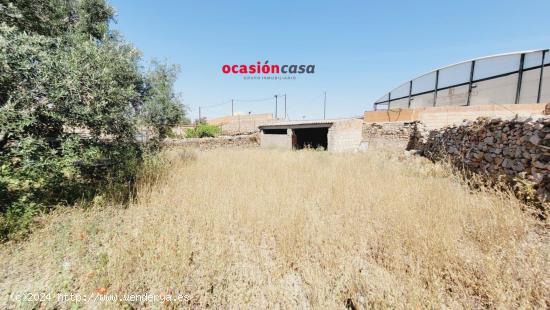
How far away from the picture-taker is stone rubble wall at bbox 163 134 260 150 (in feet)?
55.6

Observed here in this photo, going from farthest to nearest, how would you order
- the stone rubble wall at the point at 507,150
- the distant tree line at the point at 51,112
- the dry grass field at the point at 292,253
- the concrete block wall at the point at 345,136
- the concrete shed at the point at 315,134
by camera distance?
the concrete shed at the point at 315,134
the concrete block wall at the point at 345,136
the stone rubble wall at the point at 507,150
the distant tree line at the point at 51,112
the dry grass field at the point at 292,253

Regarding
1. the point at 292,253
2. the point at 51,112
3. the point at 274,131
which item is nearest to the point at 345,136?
the point at 274,131

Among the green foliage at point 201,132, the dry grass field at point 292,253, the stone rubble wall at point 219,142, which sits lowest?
the dry grass field at point 292,253

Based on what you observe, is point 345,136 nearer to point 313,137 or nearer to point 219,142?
point 313,137

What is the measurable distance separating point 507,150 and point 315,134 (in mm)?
15278

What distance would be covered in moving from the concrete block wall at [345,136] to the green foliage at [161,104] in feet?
32.7

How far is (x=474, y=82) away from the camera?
1429cm

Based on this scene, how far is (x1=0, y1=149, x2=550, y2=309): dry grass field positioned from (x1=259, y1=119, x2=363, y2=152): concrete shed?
35.6ft

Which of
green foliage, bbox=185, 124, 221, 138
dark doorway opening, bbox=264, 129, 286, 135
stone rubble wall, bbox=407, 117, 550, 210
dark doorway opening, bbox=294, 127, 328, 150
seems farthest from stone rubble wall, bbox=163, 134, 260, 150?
stone rubble wall, bbox=407, 117, 550, 210

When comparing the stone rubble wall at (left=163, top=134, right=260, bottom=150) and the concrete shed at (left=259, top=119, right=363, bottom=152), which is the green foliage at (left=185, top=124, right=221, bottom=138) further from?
the concrete shed at (left=259, top=119, right=363, bottom=152)

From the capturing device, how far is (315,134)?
19922 millimetres

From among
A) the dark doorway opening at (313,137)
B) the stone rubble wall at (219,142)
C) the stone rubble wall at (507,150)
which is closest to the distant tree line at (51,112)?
the stone rubble wall at (507,150)

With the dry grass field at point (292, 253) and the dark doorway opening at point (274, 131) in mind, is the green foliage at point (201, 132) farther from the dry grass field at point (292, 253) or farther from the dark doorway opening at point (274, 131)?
the dry grass field at point (292, 253)

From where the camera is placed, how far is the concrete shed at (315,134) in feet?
50.0
